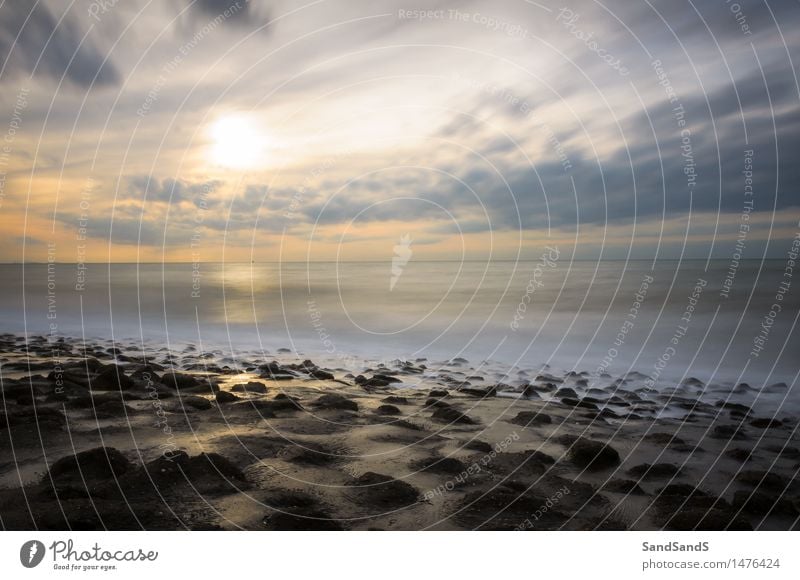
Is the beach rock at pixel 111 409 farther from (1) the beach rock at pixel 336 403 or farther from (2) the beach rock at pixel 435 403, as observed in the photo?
(2) the beach rock at pixel 435 403

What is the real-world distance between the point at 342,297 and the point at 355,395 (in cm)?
1392

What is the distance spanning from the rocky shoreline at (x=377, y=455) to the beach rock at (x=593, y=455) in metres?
0.02

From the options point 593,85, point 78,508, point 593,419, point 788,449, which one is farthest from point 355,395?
point 593,85

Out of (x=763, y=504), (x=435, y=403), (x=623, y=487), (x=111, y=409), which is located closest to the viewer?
(x=763, y=504)

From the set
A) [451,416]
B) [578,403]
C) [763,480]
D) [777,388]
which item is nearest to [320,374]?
[451,416]

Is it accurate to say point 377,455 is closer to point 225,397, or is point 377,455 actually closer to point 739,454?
point 225,397

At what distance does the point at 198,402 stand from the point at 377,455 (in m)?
2.97

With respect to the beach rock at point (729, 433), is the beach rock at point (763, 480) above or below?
below

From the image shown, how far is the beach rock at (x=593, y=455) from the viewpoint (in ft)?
19.4

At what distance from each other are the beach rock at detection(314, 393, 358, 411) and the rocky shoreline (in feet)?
0.15

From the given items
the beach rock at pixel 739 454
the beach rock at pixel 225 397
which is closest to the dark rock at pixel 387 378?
the beach rock at pixel 225 397

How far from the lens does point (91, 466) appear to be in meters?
5.21

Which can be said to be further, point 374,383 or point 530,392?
point 374,383

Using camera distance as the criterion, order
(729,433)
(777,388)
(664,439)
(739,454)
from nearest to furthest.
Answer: (739,454), (664,439), (729,433), (777,388)
